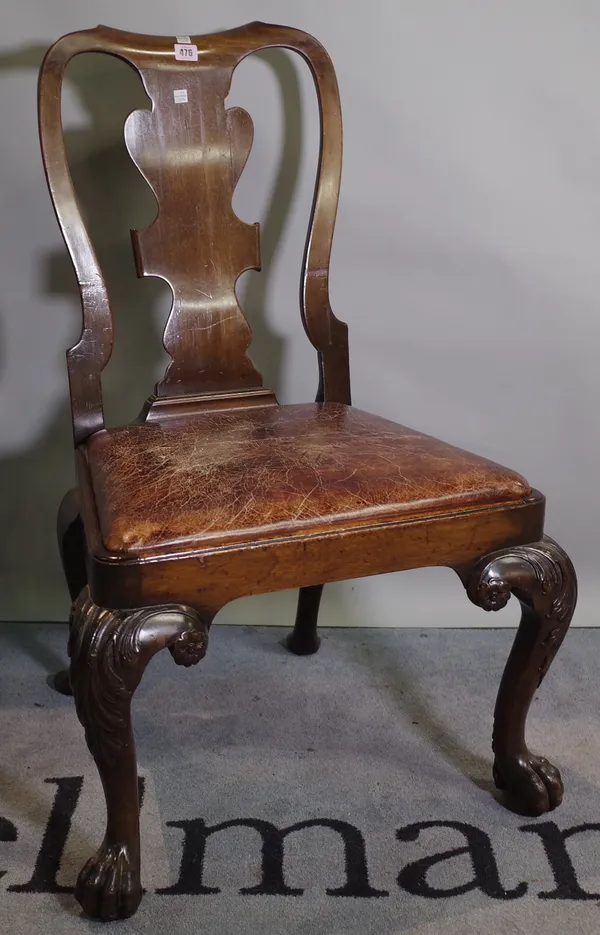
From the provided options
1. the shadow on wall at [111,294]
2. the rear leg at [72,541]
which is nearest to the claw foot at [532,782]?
the rear leg at [72,541]

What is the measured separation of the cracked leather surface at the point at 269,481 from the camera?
1016 millimetres

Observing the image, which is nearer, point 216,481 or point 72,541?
point 216,481

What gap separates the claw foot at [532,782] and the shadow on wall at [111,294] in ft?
2.74

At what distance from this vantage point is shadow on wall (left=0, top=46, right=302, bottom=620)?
1.58m

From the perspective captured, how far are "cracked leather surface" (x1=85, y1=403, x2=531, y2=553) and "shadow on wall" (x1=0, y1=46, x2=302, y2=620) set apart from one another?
1.53ft

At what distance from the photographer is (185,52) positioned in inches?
54.7

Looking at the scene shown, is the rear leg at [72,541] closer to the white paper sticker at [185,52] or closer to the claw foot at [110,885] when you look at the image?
the claw foot at [110,885]

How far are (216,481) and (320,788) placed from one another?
54 cm

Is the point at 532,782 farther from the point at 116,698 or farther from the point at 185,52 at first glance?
the point at 185,52

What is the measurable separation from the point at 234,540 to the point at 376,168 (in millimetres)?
910

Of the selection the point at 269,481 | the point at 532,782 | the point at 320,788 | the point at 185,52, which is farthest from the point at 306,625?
the point at 185,52

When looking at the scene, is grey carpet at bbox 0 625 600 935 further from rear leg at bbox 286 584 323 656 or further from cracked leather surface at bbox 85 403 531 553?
cracked leather surface at bbox 85 403 531 553

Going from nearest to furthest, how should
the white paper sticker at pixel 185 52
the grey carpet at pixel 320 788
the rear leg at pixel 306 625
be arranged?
the grey carpet at pixel 320 788 < the white paper sticker at pixel 185 52 < the rear leg at pixel 306 625

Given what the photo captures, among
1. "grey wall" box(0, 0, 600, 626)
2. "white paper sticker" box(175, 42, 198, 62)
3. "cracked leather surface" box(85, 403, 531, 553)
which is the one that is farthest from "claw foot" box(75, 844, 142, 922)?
"white paper sticker" box(175, 42, 198, 62)
